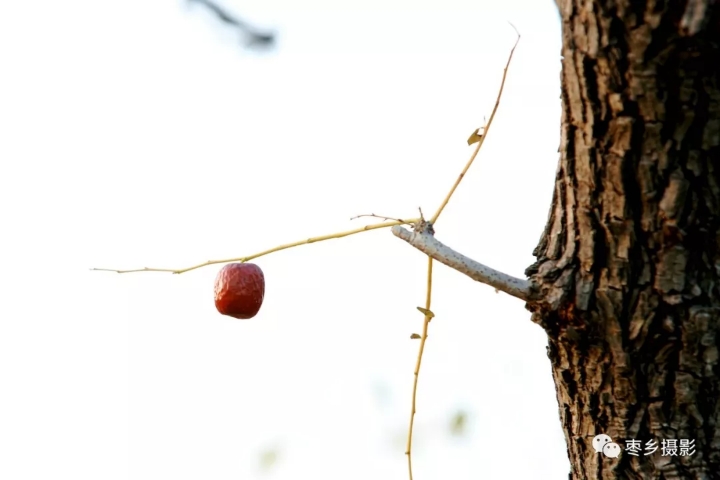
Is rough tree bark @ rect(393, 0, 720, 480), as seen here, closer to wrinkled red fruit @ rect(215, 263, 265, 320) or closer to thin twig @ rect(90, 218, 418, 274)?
thin twig @ rect(90, 218, 418, 274)

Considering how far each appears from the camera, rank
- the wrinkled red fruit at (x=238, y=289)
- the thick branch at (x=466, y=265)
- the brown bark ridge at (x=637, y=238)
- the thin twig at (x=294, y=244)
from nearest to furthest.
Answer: the brown bark ridge at (x=637, y=238), the thick branch at (x=466, y=265), the thin twig at (x=294, y=244), the wrinkled red fruit at (x=238, y=289)

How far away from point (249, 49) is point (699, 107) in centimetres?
85

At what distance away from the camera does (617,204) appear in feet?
2.53

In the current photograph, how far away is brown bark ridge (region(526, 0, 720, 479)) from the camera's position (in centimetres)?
71

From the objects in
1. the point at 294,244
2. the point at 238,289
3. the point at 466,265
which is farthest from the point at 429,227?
the point at 238,289

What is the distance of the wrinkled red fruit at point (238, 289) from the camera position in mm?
1058

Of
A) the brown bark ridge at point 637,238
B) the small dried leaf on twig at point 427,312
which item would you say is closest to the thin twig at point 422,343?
the small dried leaf on twig at point 427,312

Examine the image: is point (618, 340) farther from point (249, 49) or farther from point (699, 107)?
point (249, 49)

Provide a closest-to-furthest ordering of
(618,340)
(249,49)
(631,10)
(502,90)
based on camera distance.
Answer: (631,10), (618,340), (502,90), (249,49)

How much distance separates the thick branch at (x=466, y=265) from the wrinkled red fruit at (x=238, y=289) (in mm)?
244

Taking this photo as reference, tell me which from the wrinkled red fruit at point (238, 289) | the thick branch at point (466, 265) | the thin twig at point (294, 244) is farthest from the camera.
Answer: the wrinkled red fruit at point (238, 289)

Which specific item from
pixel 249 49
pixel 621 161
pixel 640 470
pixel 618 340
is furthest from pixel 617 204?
pixel 249 49

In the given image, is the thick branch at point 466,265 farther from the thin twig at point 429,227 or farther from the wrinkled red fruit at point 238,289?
the wrinkled red fruit at point 238,289

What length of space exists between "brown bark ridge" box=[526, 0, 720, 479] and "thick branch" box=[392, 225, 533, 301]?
0.07ft
